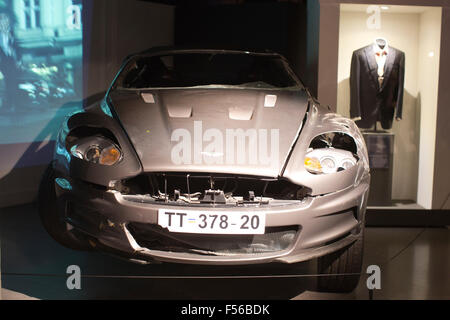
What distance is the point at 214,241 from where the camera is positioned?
203 cm

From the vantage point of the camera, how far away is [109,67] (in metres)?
2.95

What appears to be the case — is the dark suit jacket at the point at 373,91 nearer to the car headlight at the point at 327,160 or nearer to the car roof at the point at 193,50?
the car roof at the point at 193,50

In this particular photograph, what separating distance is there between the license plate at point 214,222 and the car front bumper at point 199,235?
21 mm

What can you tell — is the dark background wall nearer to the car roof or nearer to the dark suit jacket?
the car roof

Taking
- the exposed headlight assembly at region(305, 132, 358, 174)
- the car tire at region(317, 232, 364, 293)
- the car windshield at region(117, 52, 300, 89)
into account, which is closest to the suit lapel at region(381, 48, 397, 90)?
the car windshield at region(117, 52, 300, 89)

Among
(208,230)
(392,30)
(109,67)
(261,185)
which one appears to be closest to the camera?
(208,230)

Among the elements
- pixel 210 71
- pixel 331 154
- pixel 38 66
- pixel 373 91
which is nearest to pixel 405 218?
pixel 373 91

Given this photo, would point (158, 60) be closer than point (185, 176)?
No

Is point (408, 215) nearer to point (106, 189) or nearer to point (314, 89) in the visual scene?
point (314, 89)

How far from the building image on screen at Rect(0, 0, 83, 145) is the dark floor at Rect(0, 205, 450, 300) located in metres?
0.46

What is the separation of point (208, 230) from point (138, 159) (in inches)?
15.8

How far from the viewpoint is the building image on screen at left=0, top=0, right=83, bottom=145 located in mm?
2467

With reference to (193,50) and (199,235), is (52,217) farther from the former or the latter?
(193,50)
